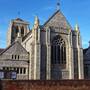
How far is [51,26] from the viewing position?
54750 millimetres

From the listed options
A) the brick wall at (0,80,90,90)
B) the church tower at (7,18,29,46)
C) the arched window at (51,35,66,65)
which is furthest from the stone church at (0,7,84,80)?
the church tower at (7,18,29,46)

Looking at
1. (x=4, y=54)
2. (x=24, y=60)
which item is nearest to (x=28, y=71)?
(x=24, y=60)

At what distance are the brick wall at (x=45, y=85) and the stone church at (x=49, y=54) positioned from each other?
1575cm

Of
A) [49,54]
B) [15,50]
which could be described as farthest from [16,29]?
[49,54]

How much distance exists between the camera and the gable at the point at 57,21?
181 feet

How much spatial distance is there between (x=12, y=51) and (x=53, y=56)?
942cm

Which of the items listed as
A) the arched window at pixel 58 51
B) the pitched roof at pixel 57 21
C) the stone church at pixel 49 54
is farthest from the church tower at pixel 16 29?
the arched window at pixel 58 51

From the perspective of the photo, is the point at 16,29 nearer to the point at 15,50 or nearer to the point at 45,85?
the point at 15,50

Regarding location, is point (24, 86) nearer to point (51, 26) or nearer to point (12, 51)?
point (12, 51)

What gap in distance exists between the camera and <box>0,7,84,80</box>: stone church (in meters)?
49.8

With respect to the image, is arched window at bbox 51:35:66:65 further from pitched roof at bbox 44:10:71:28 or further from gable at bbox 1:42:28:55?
gable at bbox 1:42:28:55

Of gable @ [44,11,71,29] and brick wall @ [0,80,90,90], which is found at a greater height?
gable @ [44,11,71,29]

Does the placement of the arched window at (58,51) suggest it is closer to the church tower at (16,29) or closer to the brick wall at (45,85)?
the brick wall at (45,85)

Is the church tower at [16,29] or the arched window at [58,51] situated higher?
the church tower at [16,29]
